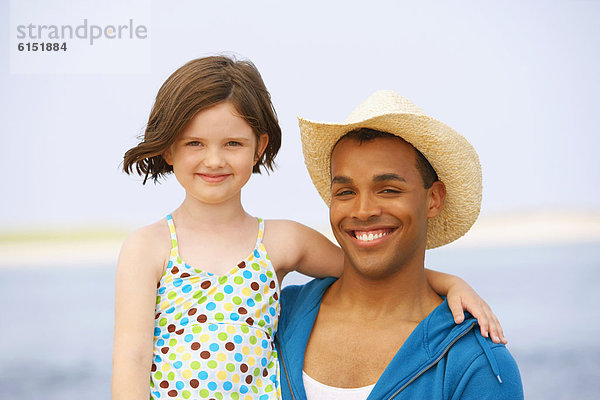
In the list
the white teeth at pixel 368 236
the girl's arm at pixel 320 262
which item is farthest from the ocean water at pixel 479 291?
the white teeth at pixel 368 236

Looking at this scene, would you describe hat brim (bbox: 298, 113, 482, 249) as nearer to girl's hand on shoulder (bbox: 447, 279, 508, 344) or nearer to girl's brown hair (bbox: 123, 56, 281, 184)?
girl's brown hair (bbox: 123, 56, 281, 184)

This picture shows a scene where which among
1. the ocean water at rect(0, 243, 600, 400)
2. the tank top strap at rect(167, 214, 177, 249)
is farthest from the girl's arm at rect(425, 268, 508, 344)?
the ocean water at rect(0, 243, 600, 400)

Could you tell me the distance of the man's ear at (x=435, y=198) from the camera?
7.70 feet

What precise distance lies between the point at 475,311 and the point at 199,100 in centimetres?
103

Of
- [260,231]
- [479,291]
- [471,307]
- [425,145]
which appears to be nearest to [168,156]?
[260,231]

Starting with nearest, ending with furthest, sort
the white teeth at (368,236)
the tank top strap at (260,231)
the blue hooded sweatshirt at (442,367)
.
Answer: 1. the blue hooded sweatshirt at (442,367)
2. the white teeth at (368,236)
3. the tank top strap at (260,231)

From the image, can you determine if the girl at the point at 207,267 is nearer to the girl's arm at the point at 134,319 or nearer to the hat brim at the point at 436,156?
the girl's arm at the point at 134,319

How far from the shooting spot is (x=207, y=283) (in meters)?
2.19

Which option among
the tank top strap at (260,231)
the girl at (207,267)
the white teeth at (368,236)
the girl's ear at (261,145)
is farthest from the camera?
the girl's ear at (261,145)

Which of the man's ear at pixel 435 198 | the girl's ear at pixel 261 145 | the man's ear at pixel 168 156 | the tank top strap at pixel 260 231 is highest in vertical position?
the girl's ear at pixel 261 145

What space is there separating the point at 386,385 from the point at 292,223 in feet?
2.15

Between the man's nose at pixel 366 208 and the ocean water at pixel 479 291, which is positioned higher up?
the man's nose at pixel 366 208

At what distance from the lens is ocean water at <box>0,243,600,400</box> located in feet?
17.3

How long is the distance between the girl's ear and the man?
13 cm
